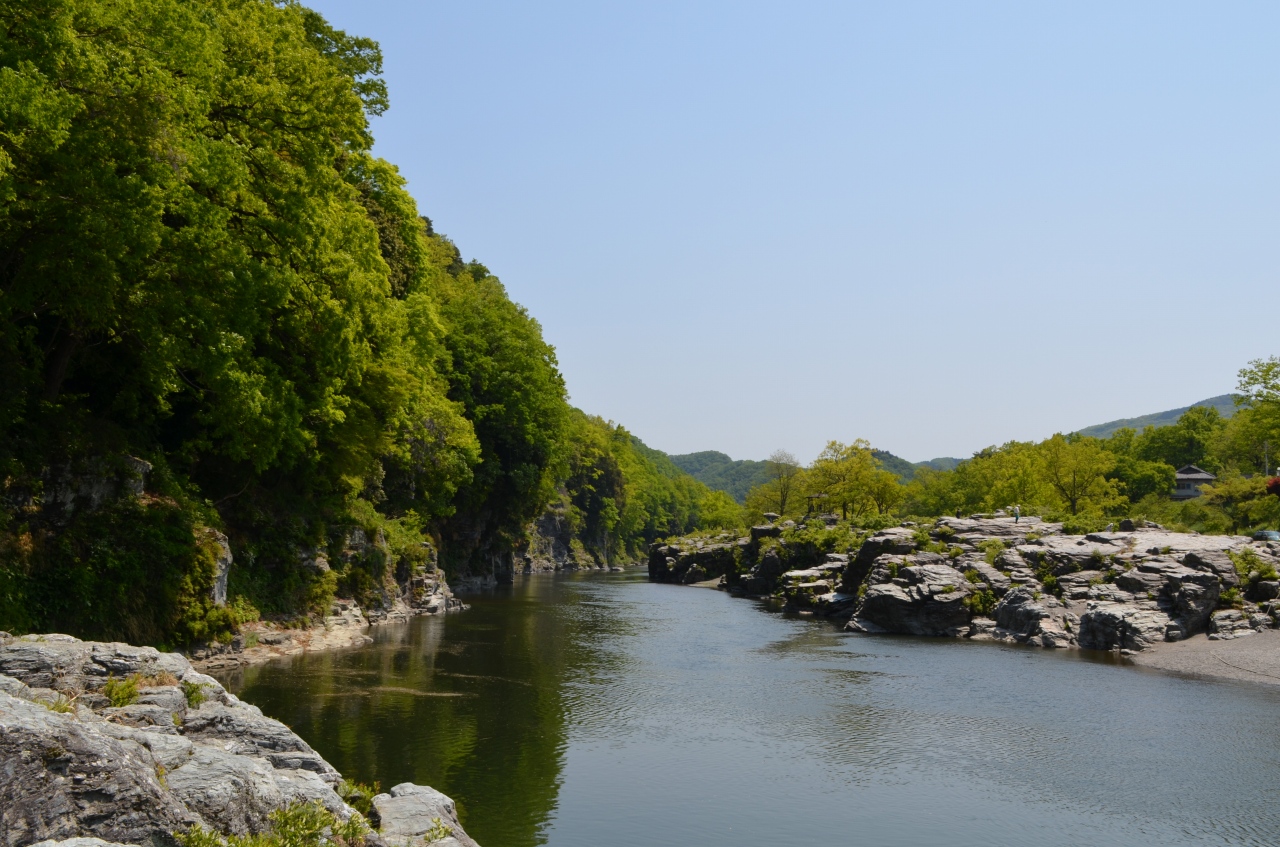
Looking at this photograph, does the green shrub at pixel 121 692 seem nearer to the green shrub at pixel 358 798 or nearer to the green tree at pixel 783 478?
the green shrub at pixel 358 798

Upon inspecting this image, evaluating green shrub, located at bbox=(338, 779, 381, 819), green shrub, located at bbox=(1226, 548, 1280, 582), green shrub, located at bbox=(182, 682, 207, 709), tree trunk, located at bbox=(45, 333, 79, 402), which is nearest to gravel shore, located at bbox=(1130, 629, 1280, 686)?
green shrub, located at bbox=(1226, 548, 1280, 582)

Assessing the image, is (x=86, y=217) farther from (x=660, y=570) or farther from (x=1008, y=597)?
(x=660, y=570)

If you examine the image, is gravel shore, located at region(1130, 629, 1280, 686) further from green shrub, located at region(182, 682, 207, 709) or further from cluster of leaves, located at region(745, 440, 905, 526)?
cluster of leaves, located at region(745, 440, 905, 526)

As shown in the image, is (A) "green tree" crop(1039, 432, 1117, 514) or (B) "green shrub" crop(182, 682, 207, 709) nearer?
(B) "green shrub" crop(182, 682, 207, 709)

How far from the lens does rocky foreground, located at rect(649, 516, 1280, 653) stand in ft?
135

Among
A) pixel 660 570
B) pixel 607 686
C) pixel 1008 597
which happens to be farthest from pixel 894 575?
pixel 660 570

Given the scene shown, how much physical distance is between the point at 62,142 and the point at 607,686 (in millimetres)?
21600

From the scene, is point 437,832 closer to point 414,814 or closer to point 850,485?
point 414,814

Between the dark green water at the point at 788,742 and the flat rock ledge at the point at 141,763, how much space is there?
155 inches

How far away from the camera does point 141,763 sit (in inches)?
371

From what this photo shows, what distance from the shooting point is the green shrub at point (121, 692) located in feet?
43.3

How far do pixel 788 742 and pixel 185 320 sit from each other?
20.1 meters

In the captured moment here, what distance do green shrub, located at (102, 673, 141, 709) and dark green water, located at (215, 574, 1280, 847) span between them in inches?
226

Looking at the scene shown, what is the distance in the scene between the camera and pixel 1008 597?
4678 cm
